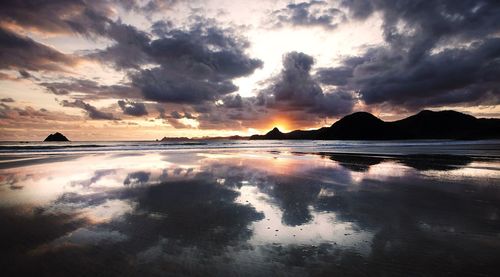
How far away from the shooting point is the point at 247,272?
4230 mm

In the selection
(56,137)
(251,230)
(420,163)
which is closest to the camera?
(251,230)

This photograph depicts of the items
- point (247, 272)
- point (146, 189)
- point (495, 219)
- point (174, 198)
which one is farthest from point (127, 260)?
point (495, 219)

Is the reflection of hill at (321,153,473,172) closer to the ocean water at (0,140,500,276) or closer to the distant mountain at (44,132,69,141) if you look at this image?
the ocean water at (0,140,500,276)

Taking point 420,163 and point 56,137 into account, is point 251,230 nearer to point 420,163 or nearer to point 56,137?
point 420,163

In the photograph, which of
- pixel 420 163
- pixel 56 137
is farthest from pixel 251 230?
pixel 56 137

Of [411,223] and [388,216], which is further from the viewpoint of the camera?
[388,216]

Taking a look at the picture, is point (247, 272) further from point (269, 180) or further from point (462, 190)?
point (462, 190)

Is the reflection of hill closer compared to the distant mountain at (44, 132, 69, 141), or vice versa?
the reflection of hill

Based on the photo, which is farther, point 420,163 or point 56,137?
point 56,137

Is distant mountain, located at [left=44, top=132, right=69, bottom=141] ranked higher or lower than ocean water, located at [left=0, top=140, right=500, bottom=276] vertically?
higher

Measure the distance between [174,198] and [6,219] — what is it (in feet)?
15.5

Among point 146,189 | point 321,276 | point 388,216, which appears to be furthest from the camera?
point 146,189

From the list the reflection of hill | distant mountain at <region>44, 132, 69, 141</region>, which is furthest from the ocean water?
distant mountain at <region>44, 132, 69, 141</region>

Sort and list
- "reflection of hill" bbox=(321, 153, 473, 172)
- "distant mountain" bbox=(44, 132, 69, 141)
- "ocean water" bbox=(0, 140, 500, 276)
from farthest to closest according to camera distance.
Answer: "distant mountain" bbox=(44, 132, 69, 141)
"reflection of hill" bbox=(321, 153, 473, 172)
"ocean water" bbox=(0, 140, 500, 276)
